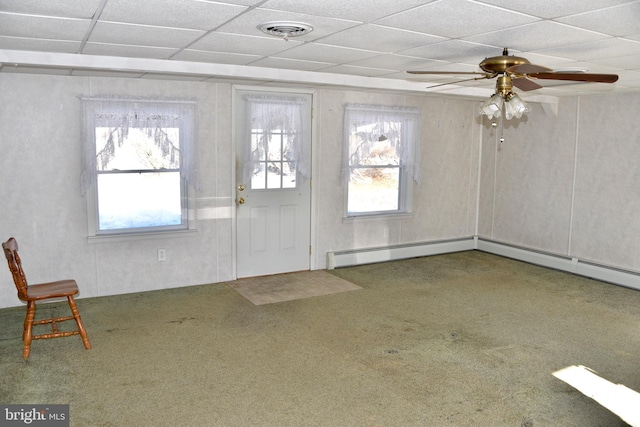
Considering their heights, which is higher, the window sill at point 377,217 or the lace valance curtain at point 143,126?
the lace valance curtain at point 143,126

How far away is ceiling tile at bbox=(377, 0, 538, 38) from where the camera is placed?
275 centimetres

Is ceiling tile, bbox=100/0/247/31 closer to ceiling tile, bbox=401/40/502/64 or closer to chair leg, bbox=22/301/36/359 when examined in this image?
ceiling tile, bbox=401/40/502/64

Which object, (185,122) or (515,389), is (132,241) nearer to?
(185,122)

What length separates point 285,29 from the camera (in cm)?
327

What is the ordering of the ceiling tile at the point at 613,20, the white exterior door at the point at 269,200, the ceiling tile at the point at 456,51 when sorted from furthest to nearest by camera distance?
the white exterior door at the point at 269,200, the ceiling tile at the point at 456,51, the ceiling tile at the point at 613,20

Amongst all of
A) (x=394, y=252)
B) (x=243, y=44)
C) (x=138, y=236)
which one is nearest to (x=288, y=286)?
(x=138, y=236)

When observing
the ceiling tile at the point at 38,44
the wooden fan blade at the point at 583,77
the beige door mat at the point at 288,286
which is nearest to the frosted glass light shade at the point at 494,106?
the wooden fan blade at the point at 583,77

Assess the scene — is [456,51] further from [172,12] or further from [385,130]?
[385,130]

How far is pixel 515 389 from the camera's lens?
337cm

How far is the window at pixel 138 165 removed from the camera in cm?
507

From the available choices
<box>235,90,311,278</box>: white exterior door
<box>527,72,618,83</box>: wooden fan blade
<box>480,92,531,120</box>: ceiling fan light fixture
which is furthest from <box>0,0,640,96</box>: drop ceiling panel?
<box>235,90,311,278</box>: white exterior door

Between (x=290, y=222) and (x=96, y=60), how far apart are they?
273 centimetres

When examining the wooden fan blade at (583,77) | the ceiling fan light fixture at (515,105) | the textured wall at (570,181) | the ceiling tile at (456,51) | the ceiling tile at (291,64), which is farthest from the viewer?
the textured wall at (570,181)

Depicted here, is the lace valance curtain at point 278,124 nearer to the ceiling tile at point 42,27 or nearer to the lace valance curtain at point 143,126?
the lace valance curtain at point 143,126
